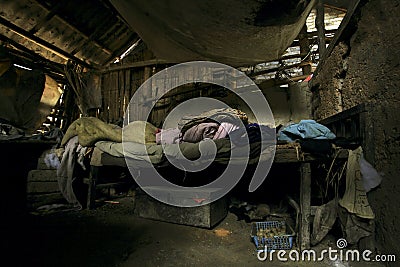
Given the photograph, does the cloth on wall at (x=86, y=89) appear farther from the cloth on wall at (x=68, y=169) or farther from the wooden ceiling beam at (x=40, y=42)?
the cloth on wall at (x=68, y=169)

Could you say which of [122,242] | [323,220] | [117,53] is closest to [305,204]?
[323,220]

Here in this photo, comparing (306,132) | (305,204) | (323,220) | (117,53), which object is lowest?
(323,220)

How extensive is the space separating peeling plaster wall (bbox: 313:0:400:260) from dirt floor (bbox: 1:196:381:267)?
46 centimetres

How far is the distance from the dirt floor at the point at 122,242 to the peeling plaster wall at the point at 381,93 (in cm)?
46

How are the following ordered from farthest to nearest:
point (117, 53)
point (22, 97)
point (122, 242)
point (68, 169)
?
point (117, 53) → point (22, 97) → point (68, 169) → point (122, 242)

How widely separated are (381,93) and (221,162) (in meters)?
1.45

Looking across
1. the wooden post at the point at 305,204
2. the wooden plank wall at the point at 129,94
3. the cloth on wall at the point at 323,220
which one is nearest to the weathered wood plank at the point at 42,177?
the wooden plank wall at the point at 129,94

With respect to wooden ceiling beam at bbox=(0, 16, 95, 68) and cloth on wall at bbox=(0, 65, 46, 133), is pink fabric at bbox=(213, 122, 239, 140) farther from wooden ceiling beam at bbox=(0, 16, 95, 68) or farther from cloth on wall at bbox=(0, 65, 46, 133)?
wooden ceiling beam at bbox=(0, 16, 95, 68)

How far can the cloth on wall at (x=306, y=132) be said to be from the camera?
2.17 m

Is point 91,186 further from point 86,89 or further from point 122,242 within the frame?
point 86,89

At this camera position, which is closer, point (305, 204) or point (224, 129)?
point (305, 204)

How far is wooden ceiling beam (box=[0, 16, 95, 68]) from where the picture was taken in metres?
4.38

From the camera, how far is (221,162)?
2.38 meters

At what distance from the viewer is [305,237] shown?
2.19 meters
